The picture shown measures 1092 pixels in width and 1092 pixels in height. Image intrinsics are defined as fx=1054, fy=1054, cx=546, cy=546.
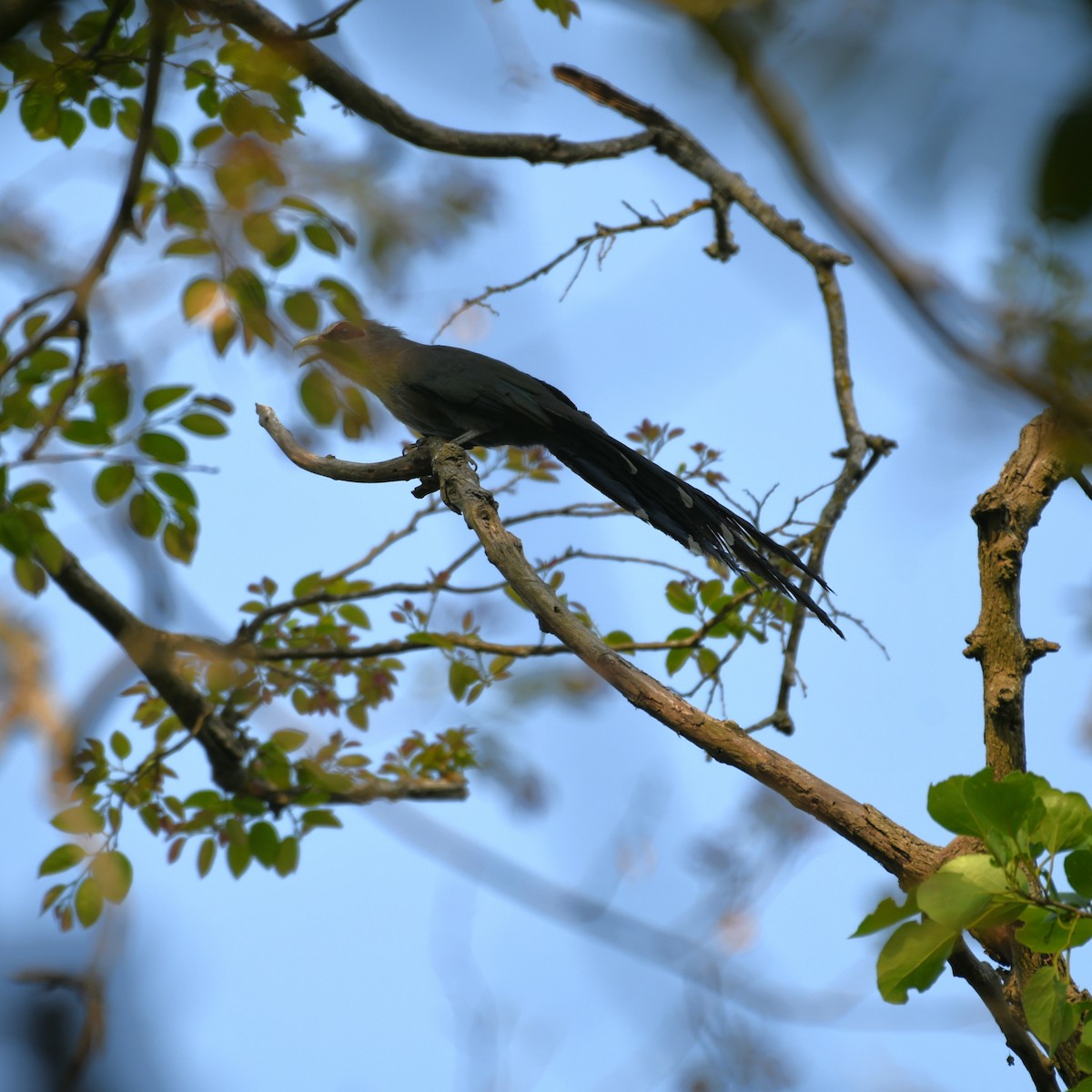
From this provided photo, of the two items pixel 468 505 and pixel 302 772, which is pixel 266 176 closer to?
pixel 468 505

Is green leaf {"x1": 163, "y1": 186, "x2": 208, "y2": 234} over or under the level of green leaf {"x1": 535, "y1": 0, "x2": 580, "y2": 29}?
under

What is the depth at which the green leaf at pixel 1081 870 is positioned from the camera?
5.85ft

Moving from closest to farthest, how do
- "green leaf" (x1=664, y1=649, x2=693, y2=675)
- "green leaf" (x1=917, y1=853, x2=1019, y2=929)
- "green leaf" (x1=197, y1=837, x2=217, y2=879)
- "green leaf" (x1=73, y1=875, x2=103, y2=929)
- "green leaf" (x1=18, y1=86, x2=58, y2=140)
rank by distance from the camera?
"green leaf" (x1=917, y1=853, x2=1019, y2=929) < "green leaf" (x1=18, y1=86, x2=58, y2=140) < "green leaf" (x1=73, y1=875, x2=103, y2=929) < "green leaf" (x1=664, y1=649, x2=693, y2=675) < "green leaf" (x1=197, y1=837, x2=217, y2=879)

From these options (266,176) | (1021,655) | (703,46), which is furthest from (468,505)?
(703,46)

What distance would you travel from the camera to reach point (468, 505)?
2658mm

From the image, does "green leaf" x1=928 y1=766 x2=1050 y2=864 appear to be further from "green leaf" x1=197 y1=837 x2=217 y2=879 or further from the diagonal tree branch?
"green leaf" x1=197 y1=837 x2=217 y2=879

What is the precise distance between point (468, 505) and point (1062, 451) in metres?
1.94

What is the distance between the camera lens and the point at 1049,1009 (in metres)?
1.84

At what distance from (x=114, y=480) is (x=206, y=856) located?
1584 millimetres

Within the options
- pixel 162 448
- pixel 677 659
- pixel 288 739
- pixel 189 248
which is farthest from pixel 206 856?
pixel 189 248

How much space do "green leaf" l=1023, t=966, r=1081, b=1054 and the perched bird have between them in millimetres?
851

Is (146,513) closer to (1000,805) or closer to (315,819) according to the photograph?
(315,819)

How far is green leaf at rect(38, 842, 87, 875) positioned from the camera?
3.65 metres

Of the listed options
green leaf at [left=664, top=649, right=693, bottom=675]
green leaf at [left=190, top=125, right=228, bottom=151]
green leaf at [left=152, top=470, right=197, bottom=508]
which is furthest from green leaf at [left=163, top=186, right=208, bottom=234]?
green leaf at [left=664, top=649, right=693, bottom=675]
